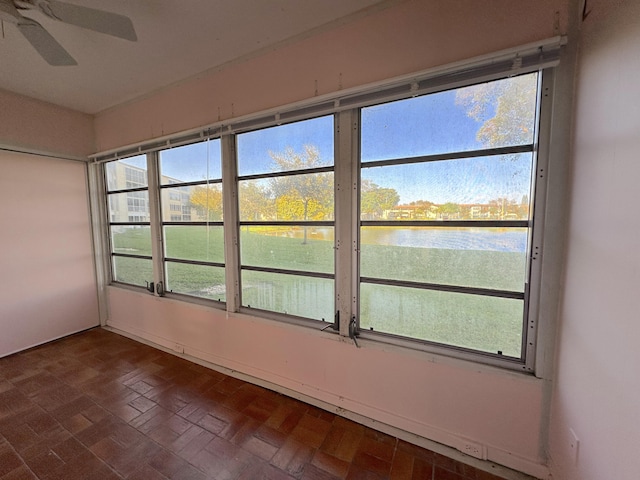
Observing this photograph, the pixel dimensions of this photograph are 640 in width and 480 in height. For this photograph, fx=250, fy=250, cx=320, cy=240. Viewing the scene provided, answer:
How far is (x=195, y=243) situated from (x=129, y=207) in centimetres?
123

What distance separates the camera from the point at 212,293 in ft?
8.21

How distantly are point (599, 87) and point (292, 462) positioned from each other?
2362 millimetres

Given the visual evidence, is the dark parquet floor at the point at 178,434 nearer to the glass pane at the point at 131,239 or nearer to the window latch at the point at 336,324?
the window latch at the point at 336,324

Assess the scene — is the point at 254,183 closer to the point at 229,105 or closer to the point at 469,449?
the point at 229,105

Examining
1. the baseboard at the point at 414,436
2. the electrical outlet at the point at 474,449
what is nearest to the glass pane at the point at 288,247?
the baseboard at the point at 414,436

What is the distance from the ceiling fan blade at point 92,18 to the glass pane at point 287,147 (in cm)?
95

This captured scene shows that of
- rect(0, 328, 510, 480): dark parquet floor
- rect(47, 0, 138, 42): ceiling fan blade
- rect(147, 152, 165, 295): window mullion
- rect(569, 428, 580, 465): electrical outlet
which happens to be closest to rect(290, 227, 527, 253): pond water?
rect(569, 428, 580, 465): electrical outlet

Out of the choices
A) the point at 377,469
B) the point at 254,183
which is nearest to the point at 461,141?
the point at 254,183

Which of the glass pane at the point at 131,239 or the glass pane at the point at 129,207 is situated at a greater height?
the glass pane at the point at 129,207

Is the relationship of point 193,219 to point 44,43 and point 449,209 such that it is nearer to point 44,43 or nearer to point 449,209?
point 44,43

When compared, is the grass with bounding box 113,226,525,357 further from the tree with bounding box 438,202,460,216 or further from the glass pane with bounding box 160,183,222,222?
the tree with bounding box 438,202,460,216

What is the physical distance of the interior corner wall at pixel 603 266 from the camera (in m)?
0.87

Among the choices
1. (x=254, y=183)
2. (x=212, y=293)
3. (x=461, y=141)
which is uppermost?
(x=461, y=141)

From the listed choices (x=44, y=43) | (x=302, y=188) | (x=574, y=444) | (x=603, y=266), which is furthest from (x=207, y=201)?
(x=574, y=444)
